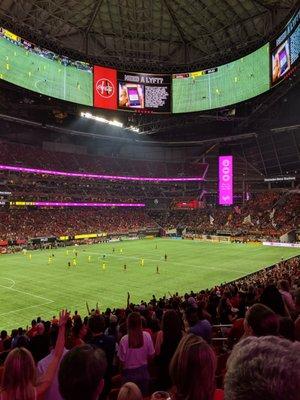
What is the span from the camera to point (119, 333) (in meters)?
8.97

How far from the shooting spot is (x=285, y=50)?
43.3 meters

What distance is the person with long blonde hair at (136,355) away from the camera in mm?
5527

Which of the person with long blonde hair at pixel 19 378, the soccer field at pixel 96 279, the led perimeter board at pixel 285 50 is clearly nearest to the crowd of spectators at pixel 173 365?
the person with long blonde hair at pixel 19 378

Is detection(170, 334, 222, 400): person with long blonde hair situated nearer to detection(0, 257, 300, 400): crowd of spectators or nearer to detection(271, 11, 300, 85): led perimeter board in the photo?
detection(0, 257, 300, 400): crowd of spectators

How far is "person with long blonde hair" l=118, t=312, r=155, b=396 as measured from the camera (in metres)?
5.53

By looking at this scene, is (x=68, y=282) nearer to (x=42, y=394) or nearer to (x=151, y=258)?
(x=151, y=258)

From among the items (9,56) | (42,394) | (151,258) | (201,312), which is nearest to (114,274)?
(151,258)

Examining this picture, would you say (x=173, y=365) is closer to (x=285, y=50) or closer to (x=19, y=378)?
(x=19, y=378)

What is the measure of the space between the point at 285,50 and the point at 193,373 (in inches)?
1875

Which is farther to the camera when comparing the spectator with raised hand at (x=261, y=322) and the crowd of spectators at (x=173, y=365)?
the spectator with raised hand at (x=261, y=322)

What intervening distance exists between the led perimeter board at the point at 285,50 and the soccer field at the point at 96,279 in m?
23.3

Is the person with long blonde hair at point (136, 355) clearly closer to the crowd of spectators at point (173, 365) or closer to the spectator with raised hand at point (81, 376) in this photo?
the crowd of spectators at point (173, 365)

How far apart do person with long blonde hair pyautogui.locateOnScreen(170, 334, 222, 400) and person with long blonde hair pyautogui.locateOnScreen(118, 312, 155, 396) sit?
313 cm

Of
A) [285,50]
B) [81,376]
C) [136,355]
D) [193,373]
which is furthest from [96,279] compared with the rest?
[193,373]
